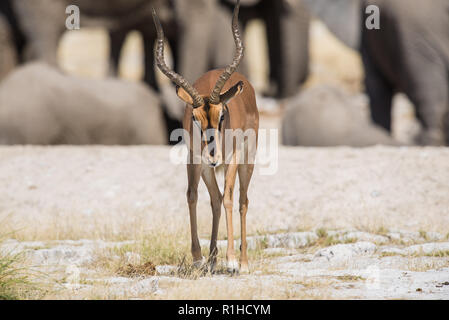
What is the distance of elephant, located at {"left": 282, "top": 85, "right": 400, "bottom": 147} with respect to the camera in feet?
37.1

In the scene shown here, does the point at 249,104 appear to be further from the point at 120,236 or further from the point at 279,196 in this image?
the point at 279,196

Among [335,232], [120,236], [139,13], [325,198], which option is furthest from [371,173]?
[139,13]

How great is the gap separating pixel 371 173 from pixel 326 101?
12.8ft

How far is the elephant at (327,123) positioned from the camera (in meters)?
11.3

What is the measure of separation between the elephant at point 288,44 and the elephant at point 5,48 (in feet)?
15.9

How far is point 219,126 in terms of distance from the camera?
4793 mm

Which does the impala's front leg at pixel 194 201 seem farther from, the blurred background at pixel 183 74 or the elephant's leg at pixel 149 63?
the elephant's leg at pixel 149 63

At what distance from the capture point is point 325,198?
7.60 m

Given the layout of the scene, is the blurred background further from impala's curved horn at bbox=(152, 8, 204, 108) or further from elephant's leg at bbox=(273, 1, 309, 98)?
impala's curved horn at bbox=(152, 8, 204, 108)

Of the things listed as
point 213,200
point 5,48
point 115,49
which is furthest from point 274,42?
point 213,200

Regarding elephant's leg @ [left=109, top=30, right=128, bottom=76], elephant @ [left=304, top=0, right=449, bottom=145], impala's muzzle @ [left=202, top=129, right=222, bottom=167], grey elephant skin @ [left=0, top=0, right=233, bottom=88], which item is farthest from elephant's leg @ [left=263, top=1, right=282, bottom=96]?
impala's muzzle @ [left=202, top=129, right=222, bottom=167]

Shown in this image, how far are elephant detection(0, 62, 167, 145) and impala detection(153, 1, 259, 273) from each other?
19.1ft

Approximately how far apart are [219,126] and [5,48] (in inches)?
319

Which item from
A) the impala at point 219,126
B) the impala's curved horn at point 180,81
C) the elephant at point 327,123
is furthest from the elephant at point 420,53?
the impala's curved horn at point 180,81
